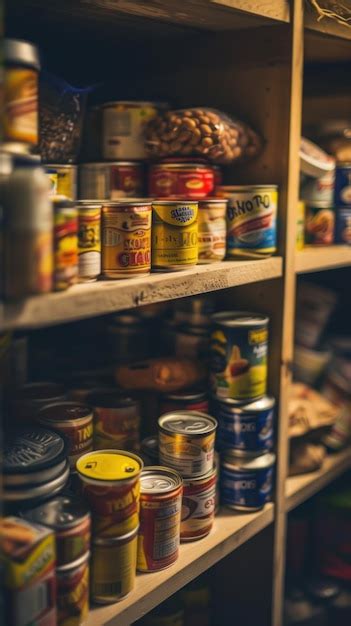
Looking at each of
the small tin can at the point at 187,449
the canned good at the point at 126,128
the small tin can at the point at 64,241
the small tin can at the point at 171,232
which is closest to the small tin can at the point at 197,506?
the small tin can at the point at 187,449

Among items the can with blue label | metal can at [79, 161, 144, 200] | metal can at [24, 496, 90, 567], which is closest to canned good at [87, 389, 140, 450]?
the can with blue label

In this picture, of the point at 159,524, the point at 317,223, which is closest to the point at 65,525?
the point at 159,524

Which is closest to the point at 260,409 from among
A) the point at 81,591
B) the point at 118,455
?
Result: the point at 118,455

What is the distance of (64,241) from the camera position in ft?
3.03

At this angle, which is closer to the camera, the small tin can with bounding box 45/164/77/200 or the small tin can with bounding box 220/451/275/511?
the small tin can with bounding box 45/164/77/200

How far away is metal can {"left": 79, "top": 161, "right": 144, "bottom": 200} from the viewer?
1.32 m

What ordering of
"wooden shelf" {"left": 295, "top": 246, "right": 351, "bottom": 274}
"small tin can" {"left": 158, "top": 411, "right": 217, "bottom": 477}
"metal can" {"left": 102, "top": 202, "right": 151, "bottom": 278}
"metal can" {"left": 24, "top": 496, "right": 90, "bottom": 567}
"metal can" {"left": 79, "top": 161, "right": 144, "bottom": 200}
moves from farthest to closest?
1. "wooden shelf" {"left": 295, "top": 246, "right": 351, "bottom": 274}
2. "metal can" {"left": 79, "top": 161, "right": 144, "bottom": 200}
3. "small tin can" {"left": 158, "top": 411, "right": 217, "bottom": 477}
4. "metal can" {"left": 102, "top": 202, "right": 151, "bottom": 278}
5. "metal can" {"left": 24, "top": 496, "right": 90, "bottom": 567}

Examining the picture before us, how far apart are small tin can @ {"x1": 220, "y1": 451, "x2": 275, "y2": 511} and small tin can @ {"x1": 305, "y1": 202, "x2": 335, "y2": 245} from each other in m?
0.53

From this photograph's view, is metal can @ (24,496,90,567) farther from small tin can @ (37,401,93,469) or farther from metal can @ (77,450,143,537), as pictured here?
small tin can @ (37,401,93,469)

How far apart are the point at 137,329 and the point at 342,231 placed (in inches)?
21.0

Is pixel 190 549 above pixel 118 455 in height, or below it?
below

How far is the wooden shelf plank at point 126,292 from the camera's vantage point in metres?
0.86

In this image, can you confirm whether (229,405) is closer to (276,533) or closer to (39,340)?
(276,533)

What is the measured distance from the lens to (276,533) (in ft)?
4.90
